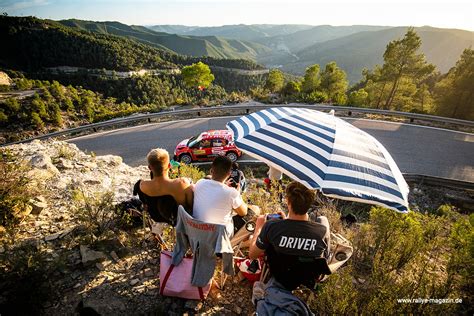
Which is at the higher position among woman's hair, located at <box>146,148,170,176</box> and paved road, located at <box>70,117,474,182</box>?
woman's hair, located at <box>146,148,170,176</box>

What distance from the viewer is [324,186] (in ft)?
9.82

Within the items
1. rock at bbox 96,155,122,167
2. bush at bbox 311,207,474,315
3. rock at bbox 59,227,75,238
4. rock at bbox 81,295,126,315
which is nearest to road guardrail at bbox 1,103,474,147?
rock at bbox 96,155,122,167

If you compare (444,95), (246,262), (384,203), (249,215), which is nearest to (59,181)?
(249,215)

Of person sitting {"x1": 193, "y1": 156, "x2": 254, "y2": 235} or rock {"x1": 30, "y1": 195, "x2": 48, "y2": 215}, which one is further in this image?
rock {"x1": 30, "y1": 195, "x2": 48, "y2": 215}

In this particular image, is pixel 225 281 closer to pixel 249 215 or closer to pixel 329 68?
pixel 249 215

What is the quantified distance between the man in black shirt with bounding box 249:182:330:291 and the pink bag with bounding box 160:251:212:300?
0.98 meters

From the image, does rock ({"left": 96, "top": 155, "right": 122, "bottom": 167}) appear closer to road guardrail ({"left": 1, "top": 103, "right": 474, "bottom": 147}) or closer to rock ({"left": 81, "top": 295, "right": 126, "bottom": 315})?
rock ({"left": 81, "top": 295, "right": 126, "bottom": 315})

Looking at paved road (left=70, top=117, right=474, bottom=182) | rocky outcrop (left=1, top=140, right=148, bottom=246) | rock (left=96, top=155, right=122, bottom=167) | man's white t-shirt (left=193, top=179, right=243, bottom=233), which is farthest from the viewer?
paved road (left=70, top=117, right=474, bottom=182)

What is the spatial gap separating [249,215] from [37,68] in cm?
9708

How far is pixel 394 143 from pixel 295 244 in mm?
12405

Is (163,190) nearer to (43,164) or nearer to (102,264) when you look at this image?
(102,264)

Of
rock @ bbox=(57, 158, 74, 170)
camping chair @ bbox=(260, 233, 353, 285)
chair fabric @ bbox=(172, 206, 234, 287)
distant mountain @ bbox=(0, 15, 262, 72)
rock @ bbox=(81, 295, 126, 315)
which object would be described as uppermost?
distant mountain @ bbox=(0, 15, 262, 72)

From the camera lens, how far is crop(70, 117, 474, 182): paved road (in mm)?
10688

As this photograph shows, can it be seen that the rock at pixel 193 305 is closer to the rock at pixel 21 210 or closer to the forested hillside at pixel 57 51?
the rock at pixel 21 210
